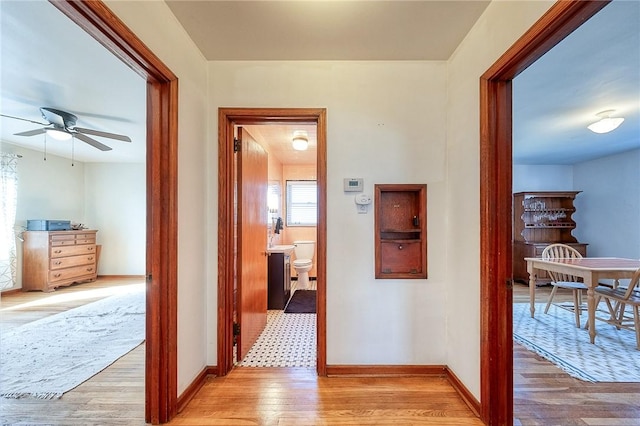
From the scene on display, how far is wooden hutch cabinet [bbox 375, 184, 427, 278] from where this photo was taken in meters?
2.06

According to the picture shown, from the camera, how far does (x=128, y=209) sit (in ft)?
17.9

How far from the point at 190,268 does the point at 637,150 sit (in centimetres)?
A: 689

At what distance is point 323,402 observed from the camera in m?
1.74

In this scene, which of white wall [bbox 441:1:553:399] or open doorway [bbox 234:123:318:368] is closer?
white wall [bbox 441:1:553:399]

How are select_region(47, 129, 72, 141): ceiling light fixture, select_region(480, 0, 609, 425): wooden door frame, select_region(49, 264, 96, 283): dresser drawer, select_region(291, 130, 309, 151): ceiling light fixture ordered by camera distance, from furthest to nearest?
1. select_region(49, 264, 96, 283): dresser drawer
2. select_region(291, 130, 309, 151): ceiling light fixture
3. select_region(47, 129, 72, 141): ceiling light fixture
4. select_region(480, 0, 609, 425): wooden door frame

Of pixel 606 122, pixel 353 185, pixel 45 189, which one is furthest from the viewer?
pixel 45 189

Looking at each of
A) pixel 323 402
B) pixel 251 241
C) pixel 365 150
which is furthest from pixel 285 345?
pixel 365 150

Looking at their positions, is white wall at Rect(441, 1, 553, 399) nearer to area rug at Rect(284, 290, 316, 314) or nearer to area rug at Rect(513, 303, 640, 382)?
area rug at Rect(513, 303, 640, 382)

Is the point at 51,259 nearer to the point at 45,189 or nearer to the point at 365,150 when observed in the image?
the point at 45,189

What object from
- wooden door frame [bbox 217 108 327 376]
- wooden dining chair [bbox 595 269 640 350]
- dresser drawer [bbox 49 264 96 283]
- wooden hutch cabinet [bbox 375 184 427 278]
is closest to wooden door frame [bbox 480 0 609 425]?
wooden hutch cabinet [bbox 375 184 427 278]

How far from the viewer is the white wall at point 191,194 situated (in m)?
1.56

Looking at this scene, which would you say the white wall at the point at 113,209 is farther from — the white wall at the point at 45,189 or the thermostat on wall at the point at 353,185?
the thermostat on wall at the point at 353,185

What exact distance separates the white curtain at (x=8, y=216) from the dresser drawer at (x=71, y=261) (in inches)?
18.8

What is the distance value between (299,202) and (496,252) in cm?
405
